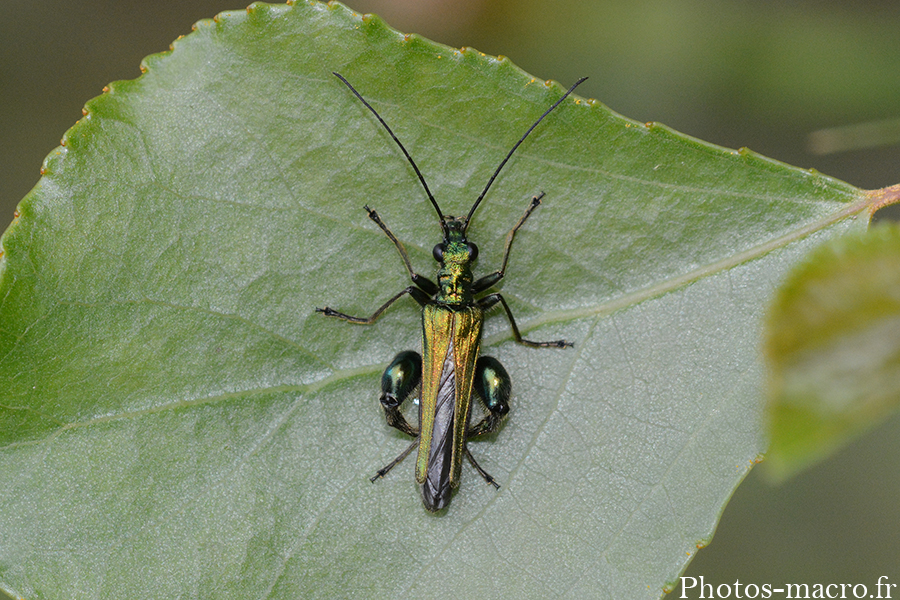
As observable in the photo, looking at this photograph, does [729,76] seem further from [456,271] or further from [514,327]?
[514,327]

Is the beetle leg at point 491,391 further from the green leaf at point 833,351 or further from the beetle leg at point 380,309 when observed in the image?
the green leaf at point 833,351

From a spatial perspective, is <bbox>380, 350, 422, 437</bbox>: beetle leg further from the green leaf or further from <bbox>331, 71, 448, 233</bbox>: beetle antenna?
the green leaf

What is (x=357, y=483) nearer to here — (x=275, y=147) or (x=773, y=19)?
(x=275, y=147)

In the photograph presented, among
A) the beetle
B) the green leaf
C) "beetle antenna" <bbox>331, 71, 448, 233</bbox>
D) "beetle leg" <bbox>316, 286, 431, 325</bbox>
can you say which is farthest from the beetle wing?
the green leaf

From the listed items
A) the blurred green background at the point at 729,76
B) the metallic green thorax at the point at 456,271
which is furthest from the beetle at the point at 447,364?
the blurred green background at the point at 729,76

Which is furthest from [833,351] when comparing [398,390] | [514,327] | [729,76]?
[729,76]

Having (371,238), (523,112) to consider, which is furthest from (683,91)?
(371,238)
